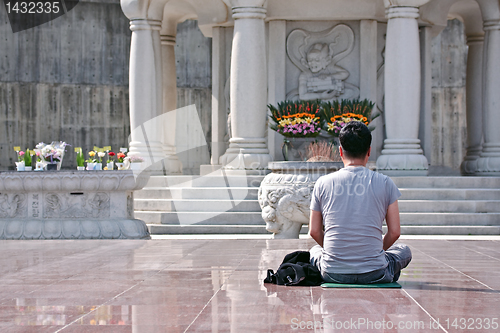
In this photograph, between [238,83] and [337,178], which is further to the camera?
[238,83]

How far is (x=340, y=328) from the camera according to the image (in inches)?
151

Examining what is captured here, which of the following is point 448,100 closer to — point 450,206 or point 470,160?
point 470,160

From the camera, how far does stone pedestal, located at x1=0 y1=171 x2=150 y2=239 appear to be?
1028cm

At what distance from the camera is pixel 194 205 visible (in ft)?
41.8

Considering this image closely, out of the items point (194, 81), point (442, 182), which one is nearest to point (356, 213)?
point (442, 182)

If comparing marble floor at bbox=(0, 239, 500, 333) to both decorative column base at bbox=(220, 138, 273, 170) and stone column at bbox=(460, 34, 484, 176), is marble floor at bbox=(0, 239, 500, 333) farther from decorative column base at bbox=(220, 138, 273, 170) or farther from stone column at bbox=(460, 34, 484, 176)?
stone column at bbox=(460, 34, 484, 176)

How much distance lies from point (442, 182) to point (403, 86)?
2184 mm

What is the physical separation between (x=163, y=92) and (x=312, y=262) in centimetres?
1228

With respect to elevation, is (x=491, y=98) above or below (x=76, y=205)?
above

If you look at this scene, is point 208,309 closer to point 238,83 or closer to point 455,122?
point 238,83

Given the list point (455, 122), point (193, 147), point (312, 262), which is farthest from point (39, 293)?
point (455, 122)

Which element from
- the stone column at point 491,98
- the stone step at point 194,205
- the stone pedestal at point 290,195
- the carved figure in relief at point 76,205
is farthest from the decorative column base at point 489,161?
the carved figure in relief at point 76,205

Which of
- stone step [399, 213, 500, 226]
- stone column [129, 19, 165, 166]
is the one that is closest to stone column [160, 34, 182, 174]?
stone column [129, 19, 165, 166]

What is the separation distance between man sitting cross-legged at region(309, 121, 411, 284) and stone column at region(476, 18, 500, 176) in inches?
426
